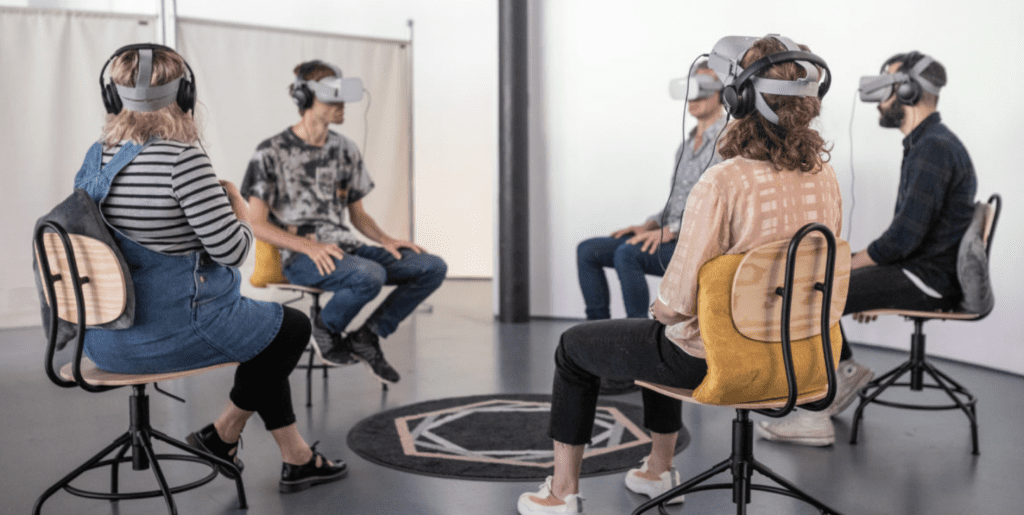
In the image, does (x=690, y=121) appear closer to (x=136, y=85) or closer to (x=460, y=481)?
(x=460, y=481)

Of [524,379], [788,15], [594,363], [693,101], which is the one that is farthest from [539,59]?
[594,363]

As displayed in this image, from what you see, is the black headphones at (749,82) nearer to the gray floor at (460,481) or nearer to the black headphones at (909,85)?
the gray floor at (460,481)

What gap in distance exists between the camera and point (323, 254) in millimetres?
3428

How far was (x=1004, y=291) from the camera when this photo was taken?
4.04 meters

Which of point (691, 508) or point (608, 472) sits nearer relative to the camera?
point (691, 508)

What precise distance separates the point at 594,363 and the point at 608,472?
2.21ft

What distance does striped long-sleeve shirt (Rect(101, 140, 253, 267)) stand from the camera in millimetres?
2086

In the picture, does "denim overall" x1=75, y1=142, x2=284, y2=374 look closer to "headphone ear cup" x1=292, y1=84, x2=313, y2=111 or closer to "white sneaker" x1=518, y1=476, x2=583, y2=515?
"white sneaker" x1=518, y1=476, x2=583, y2=515

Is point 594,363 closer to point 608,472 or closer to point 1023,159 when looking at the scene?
point 608,472

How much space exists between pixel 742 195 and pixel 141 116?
57.1 inches

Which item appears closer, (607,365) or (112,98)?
(607,365)

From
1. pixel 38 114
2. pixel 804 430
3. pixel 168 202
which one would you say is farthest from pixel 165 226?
pixel 38 114

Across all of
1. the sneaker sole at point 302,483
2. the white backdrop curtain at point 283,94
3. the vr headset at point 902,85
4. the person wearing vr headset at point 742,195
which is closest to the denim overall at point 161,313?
the sneaker sole at point 302,483

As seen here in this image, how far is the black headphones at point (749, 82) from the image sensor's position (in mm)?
1836
